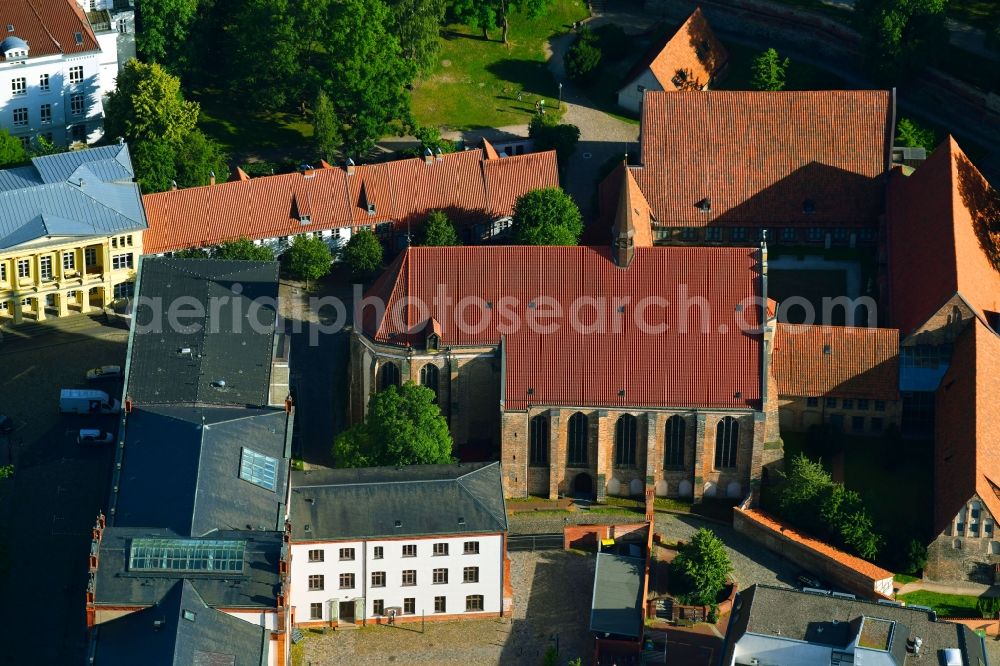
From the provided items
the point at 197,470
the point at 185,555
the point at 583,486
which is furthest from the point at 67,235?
the point at 583,486

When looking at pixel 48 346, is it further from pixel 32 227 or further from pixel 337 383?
pixel 337 383

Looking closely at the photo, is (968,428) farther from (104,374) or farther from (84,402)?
(84,402)

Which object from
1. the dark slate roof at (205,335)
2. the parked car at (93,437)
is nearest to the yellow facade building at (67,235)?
the dark slate roof at (205,335)

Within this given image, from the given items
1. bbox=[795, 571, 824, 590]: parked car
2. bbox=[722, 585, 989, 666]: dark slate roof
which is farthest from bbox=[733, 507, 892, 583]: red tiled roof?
bbox=[722, 585, 989, 666]: dark slate roof

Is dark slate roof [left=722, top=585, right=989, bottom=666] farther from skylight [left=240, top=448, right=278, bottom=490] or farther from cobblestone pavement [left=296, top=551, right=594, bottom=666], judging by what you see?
skylight [left=240, top=448, right=278, bottom=490]

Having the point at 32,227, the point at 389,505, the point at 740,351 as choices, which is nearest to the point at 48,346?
the point at 32,227

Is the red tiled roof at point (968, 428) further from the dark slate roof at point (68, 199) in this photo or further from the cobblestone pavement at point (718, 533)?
the dark slate roof at point (68, 199)
